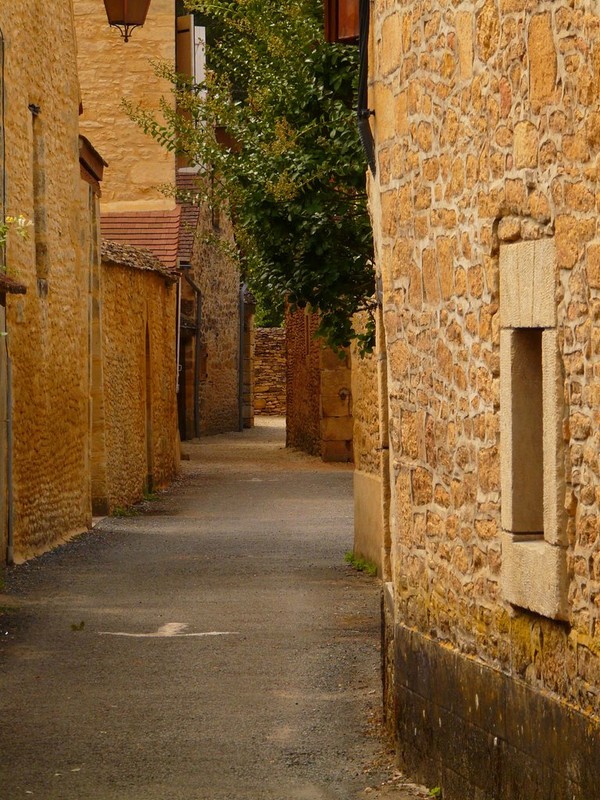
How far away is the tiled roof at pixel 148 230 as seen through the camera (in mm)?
28625

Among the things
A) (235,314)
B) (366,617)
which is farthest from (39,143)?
(235,314)

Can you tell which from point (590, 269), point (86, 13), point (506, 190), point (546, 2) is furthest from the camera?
point (86, 13)

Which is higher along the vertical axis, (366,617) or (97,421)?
(97,421)

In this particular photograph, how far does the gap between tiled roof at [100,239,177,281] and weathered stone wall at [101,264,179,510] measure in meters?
0.11

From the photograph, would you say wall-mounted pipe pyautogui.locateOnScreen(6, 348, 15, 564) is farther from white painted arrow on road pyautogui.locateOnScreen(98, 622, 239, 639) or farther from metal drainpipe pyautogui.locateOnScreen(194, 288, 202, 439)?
metal drainpipe pyautogui.locateOnScreen(194, 288, 202, 439)

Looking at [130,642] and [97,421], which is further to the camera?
[97,421]

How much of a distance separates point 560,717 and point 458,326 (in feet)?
5.85

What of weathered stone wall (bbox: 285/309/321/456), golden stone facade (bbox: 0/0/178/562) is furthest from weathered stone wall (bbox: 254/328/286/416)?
golden stone facade (bbox: 0/0/178/562)

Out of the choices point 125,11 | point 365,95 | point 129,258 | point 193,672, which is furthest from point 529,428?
point 129,258

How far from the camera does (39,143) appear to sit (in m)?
15.9

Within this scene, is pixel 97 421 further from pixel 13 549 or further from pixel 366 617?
pixel 366 617

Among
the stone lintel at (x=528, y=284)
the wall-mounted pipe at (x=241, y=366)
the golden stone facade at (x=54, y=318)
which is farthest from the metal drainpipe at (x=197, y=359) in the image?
the stone lintel at (x=528, y=284)

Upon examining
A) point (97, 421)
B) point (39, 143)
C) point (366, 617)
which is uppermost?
point (39, 143)

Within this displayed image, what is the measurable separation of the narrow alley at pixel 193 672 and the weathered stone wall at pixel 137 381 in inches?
138
